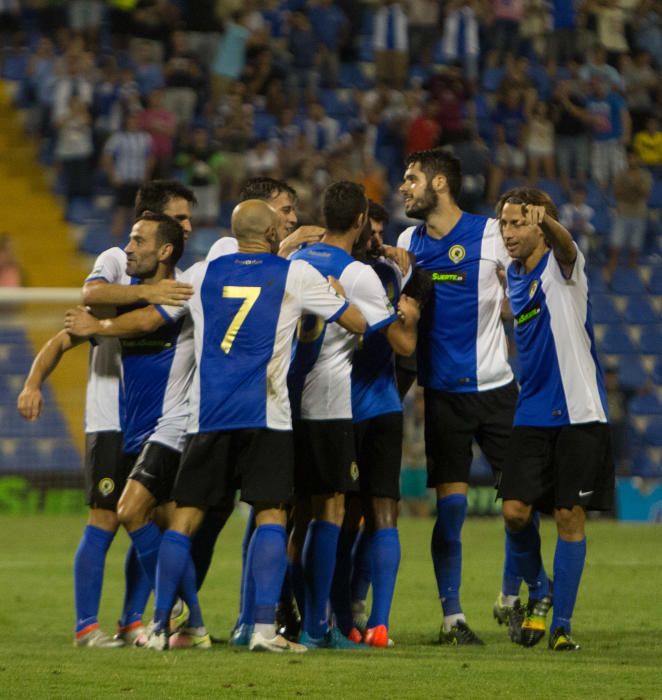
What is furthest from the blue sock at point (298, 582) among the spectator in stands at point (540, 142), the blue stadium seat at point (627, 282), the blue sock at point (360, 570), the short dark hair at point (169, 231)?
the spectator in stands at point (540, 142)

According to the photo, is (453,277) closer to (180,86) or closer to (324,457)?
(324,457)

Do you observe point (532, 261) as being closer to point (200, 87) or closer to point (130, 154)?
point (130, 154)

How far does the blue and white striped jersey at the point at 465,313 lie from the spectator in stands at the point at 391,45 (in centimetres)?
1320

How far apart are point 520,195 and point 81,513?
9854mm

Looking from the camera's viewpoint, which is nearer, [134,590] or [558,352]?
[558,352]

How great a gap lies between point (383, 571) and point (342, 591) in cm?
44

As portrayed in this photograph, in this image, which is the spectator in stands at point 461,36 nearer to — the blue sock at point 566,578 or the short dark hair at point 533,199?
the short dark hair at point 533,199

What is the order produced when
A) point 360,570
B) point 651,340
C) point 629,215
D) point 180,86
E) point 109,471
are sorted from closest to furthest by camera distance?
point 109,471 → point 360,570 → point 651,340 → point 180,86 → point 629,215

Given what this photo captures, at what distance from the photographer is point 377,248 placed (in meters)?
7.89

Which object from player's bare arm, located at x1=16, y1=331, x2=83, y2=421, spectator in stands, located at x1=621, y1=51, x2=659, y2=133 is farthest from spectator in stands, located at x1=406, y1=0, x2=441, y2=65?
player's bare arm, located at x1=16, y1=331, x2=83, y2=421

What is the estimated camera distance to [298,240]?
26.2 feet

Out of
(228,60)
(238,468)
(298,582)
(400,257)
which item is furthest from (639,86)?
(238,468)

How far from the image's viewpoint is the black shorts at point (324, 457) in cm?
743

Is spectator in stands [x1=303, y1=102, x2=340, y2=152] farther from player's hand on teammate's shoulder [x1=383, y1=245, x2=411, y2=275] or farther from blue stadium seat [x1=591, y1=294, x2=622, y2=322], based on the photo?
player's hand on teammate's shoulder [x1=383, y1=245, x2=411, y2=275]
